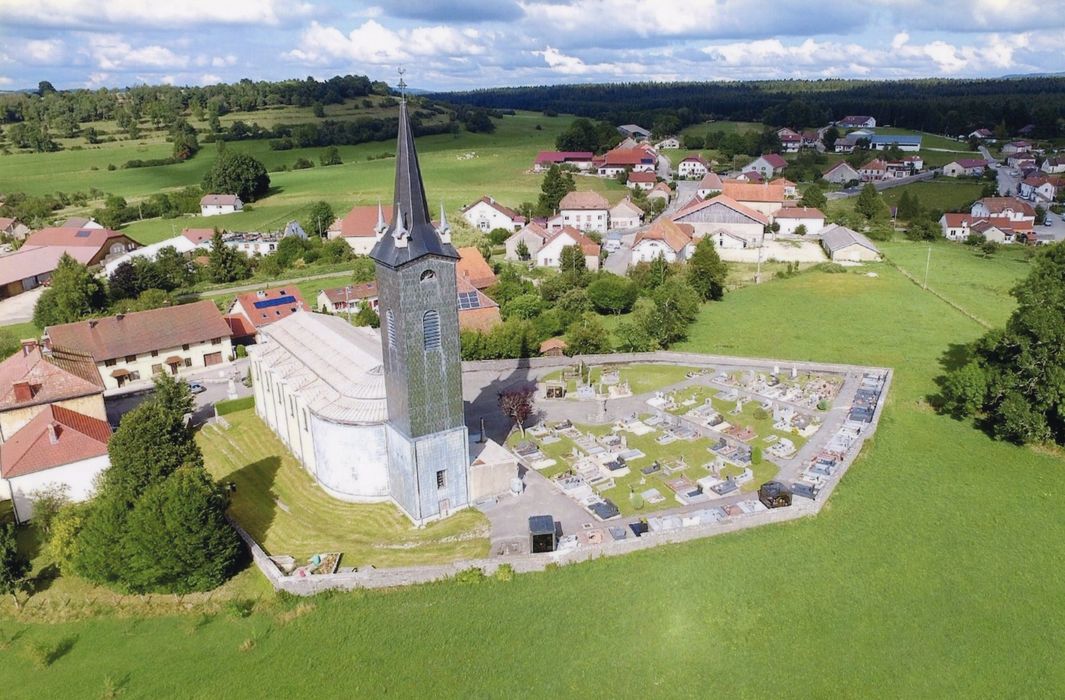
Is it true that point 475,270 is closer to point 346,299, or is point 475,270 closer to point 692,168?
point 346,299

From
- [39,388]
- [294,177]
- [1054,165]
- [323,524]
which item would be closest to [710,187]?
[1054,165]

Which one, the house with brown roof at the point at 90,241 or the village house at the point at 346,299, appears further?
the house with brown roof at the point at 90,241

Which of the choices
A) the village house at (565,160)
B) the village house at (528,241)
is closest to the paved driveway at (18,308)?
the village house at (528,241)

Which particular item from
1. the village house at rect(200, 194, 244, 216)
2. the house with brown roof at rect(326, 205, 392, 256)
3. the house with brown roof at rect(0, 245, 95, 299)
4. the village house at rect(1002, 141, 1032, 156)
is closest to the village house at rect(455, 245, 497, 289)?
the house with brown roof at rect(326, 205, 392, 256)

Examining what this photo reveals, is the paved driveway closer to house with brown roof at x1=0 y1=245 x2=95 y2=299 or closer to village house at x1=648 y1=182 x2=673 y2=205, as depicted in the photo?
house with brown roof at x1=0 y1=245 x2=95 y2=299

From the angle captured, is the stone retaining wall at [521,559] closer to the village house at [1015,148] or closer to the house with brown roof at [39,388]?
the house with brown roof at [39,388]

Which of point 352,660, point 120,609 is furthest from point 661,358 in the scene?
point 120,609

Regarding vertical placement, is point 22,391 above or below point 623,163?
below
